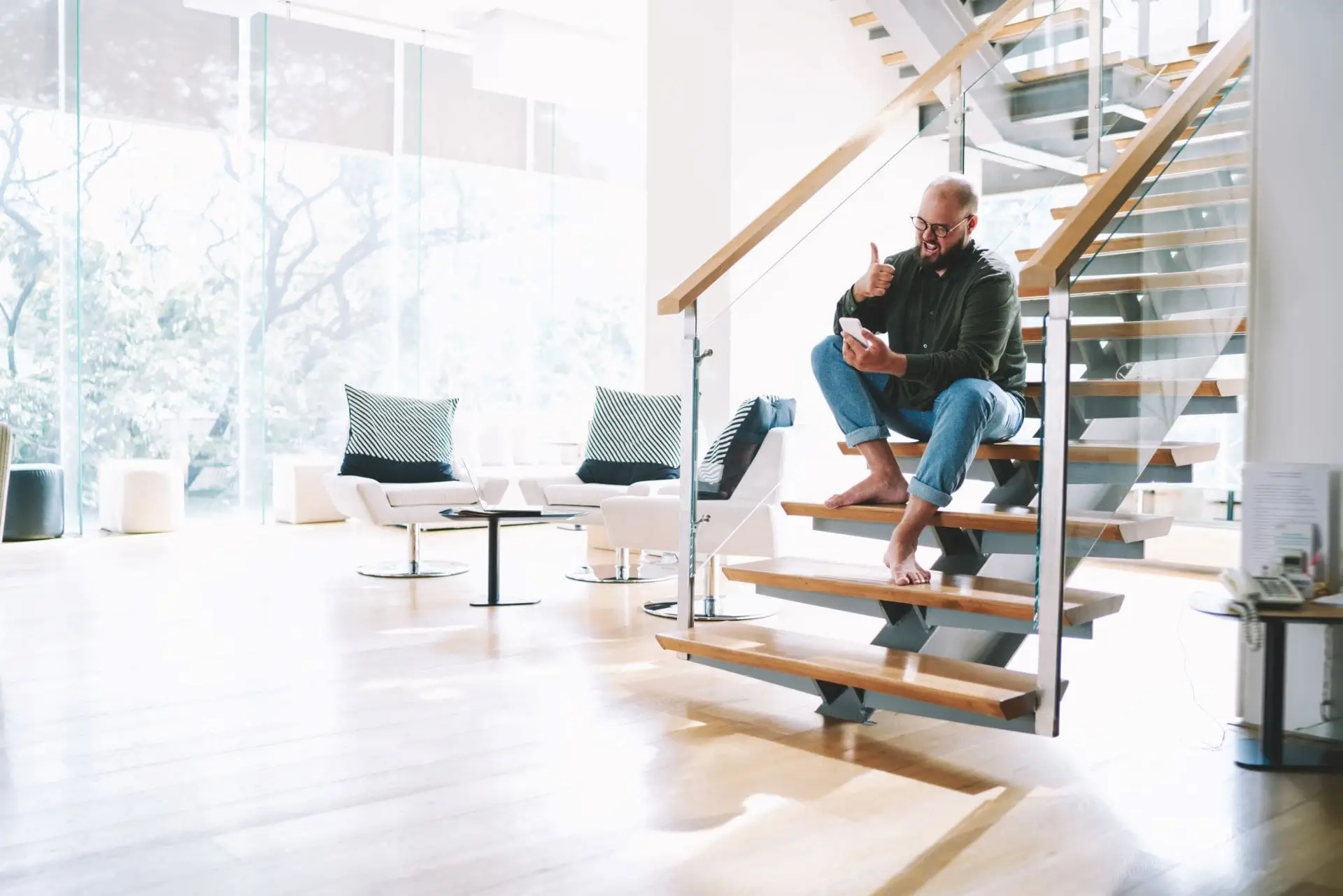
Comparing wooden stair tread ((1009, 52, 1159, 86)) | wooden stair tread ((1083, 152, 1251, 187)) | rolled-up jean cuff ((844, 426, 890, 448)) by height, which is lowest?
rolled-up jean cuff ((844, 426, 890, 448))

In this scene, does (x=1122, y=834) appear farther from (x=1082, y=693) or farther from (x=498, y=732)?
(x=498, y=732)

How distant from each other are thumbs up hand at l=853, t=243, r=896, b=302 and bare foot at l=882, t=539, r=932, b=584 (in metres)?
0.76

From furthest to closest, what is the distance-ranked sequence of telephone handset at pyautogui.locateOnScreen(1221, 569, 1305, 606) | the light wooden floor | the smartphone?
the smartphone < telephone handset at pyautogui.locateOnScreen(1221, 569, 1305, 606) < the light wooden floor

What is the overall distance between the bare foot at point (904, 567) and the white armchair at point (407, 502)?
2.96 m

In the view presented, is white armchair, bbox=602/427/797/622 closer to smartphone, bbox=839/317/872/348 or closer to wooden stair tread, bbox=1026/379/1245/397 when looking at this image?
smartphone, bbox=839/317/872/348

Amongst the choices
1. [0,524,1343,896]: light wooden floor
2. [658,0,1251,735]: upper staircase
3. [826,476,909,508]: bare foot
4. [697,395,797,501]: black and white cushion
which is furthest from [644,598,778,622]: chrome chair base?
[826,476,909,508]: bare foot

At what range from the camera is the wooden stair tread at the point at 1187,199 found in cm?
303

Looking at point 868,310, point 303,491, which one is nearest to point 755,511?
point 868,310

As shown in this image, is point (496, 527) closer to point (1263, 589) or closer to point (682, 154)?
point (682, 154)

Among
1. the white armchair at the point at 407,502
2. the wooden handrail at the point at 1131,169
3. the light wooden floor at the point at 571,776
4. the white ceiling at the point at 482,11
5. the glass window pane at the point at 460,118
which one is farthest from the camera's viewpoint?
the glass window pane at the point at 460,118

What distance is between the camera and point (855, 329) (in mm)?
3332

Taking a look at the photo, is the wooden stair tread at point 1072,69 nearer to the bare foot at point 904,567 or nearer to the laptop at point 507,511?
the bare foot at point 904,567

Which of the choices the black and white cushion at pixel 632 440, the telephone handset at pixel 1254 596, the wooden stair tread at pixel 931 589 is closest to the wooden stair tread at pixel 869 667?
the wooden stair tread at pixel 931 589

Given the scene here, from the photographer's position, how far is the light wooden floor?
2250 millimetres
